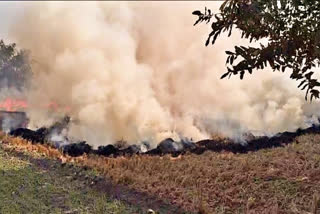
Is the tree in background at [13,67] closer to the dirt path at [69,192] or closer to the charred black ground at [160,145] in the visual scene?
the charred black ground at [160,145]

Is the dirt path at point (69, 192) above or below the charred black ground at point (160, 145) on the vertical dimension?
below

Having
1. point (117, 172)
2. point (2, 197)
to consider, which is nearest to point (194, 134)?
point (117, 172)

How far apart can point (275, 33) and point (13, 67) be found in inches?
668

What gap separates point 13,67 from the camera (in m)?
21.2

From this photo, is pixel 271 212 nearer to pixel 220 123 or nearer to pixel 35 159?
pixel 35 159

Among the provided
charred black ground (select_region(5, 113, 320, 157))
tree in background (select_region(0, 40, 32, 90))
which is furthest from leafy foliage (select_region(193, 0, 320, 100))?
tree in background (select_region(0, 40, 32, 90))

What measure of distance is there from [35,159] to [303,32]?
258 inches

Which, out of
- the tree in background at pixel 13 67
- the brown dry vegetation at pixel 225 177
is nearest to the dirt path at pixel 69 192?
the brown dry vegetation at pixel 225 177

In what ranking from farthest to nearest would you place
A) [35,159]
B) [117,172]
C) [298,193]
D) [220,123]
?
[220,123] → [35,159] → [117,172] → [298,193]

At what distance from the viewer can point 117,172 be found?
31.2 ft

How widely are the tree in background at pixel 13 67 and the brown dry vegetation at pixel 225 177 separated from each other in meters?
8.14

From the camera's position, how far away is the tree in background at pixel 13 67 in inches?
761

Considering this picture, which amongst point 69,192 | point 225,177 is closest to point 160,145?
point 225,177

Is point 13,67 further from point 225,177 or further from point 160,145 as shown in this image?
point 225,177
